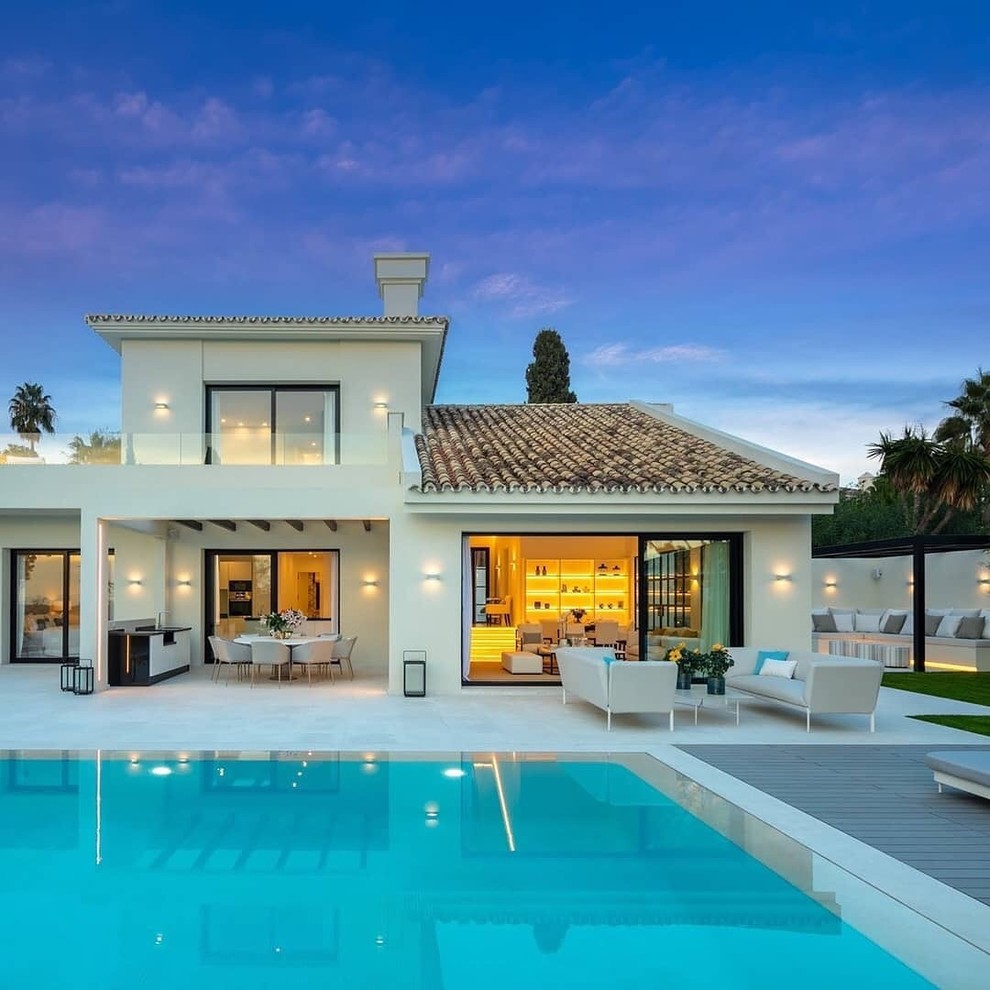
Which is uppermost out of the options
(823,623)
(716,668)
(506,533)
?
(506,533)

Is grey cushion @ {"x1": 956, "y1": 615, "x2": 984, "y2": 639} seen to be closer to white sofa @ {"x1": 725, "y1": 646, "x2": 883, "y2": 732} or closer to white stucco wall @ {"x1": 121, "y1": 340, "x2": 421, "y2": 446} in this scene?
white sofa @ {"x1": 725, "y1": 646, "x2": 883, "y2": 732}

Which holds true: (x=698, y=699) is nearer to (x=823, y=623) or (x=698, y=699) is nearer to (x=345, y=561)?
(x=345, y=561)

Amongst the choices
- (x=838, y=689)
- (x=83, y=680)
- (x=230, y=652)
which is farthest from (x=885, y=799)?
(x=83, y=680)

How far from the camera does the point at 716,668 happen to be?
11109 mm

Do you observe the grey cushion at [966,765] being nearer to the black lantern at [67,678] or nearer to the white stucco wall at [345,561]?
the white stucco wall at [345,561]

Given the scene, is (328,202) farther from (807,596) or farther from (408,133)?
(807,596)

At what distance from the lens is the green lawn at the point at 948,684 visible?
13.7 m

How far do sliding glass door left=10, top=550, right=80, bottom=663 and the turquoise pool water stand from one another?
1111 centimetres

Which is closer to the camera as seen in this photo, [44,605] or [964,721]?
[964,721]

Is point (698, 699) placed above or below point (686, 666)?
below

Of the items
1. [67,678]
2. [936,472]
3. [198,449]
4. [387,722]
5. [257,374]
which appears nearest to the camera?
[387,722]

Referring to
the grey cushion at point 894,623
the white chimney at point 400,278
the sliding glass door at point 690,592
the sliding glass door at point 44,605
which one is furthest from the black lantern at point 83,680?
the grey cushion at point 894,623

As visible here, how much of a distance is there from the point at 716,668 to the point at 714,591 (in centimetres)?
343

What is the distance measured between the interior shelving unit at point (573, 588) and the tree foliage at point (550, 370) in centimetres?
1207
